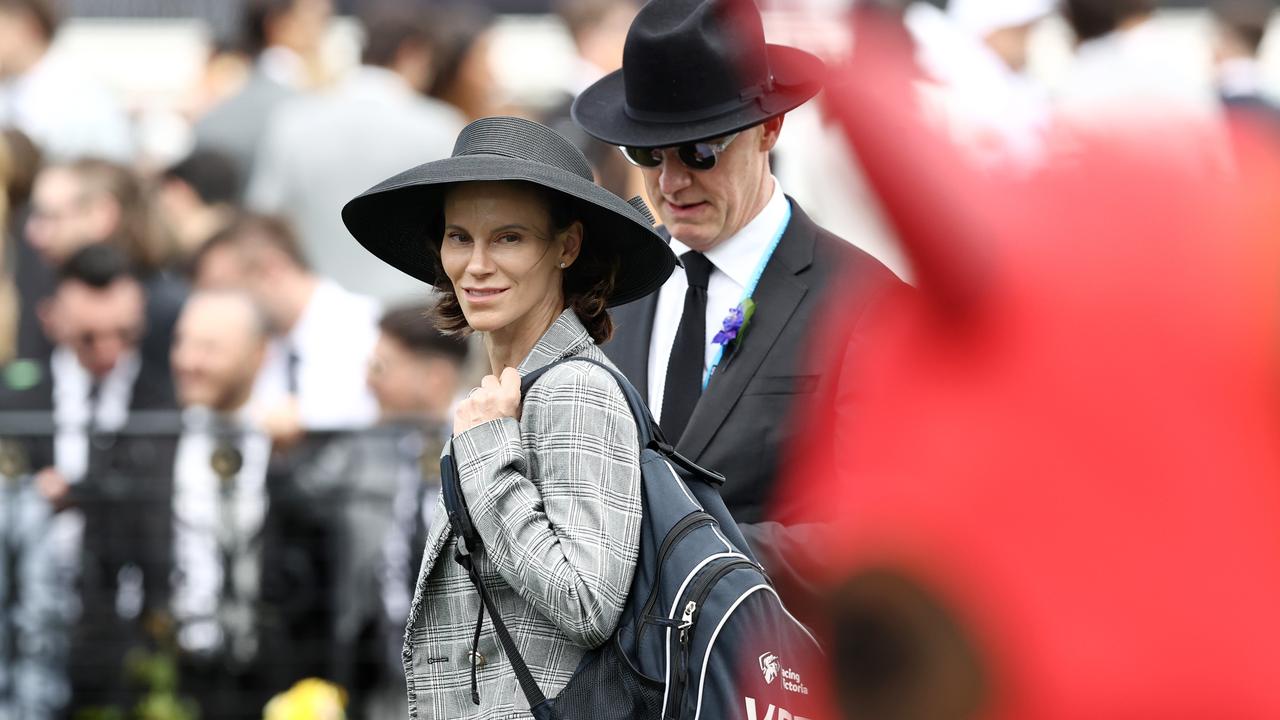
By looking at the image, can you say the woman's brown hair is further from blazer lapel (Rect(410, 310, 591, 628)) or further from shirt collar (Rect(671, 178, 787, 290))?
shirt collar (Rect(671, 178, 787, 290))

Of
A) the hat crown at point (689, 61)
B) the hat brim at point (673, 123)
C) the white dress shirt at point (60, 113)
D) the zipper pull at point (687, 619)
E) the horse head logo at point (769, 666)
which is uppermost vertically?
the white dress shirt at point (60, 113)

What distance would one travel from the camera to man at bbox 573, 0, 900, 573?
12.1 ft

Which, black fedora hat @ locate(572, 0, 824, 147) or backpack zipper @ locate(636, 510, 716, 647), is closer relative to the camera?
backpack zipper @ locate(636, 510, 716, 647)

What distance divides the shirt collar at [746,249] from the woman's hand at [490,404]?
3.05ft

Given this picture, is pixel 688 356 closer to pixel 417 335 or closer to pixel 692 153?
pixel 692 153

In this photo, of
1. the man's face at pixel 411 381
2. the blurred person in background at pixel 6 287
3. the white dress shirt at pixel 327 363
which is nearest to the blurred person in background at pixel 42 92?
the blurred person in background at pixel 6 287

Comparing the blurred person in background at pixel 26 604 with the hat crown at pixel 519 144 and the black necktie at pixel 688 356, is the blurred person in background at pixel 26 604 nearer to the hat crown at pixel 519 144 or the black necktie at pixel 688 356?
the black necktie at pixel 688 356

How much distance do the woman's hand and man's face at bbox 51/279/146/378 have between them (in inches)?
184

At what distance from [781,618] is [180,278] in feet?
19.1

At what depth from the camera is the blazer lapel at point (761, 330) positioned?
3.72m

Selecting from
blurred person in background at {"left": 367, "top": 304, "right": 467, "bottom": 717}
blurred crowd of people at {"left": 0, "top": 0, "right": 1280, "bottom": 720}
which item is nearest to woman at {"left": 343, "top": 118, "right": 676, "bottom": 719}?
blurred crowd of people at {"left": 0, "top": 0, "right": 1280, "bottom": 720}

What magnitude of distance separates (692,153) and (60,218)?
508 centimetres

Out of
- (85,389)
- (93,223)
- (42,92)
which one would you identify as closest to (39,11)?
(42,92)

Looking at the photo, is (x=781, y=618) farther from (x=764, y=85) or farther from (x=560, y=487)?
(x=764, y=85)
